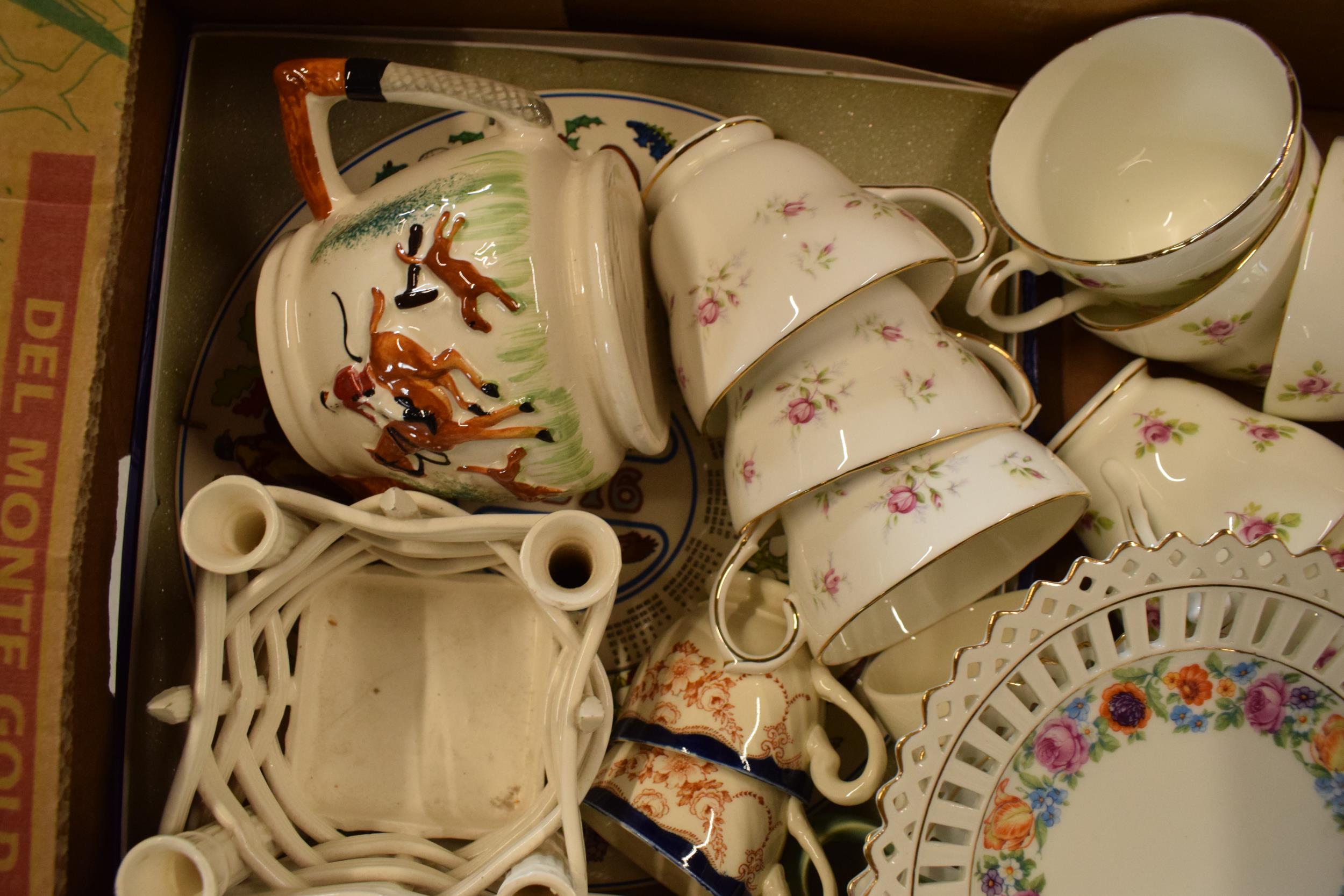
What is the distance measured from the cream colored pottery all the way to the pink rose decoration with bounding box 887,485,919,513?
152 millimetres

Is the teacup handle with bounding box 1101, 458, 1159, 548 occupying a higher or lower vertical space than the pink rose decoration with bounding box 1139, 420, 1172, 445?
lower

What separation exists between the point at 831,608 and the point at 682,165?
1.01 ft

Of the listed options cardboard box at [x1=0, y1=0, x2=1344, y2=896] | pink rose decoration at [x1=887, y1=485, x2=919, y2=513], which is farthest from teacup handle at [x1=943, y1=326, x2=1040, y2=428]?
cardboard box at [x1=0, y1=0, x2=1344, y2=896]

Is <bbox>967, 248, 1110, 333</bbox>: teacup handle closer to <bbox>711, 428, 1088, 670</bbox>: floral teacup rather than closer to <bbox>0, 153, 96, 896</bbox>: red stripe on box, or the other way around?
<bbox>711, 428, 1088, 670</bbox>: floral teacup

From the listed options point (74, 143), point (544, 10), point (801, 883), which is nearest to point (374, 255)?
point (74, 143)

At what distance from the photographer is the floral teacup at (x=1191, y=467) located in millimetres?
577

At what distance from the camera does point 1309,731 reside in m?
Answer: 0.51

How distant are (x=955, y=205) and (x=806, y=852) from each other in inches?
18.4

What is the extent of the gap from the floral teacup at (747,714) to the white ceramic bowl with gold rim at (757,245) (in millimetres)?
167

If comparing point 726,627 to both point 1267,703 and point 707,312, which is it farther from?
point 1267,703

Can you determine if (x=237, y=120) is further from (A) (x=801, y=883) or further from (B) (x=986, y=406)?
(A) (x=801, y=883)

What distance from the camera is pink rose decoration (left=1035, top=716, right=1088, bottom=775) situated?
1.67 feet

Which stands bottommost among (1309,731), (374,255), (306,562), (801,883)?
(801,883)

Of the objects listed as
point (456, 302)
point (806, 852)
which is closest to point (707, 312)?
point (456, 302)
